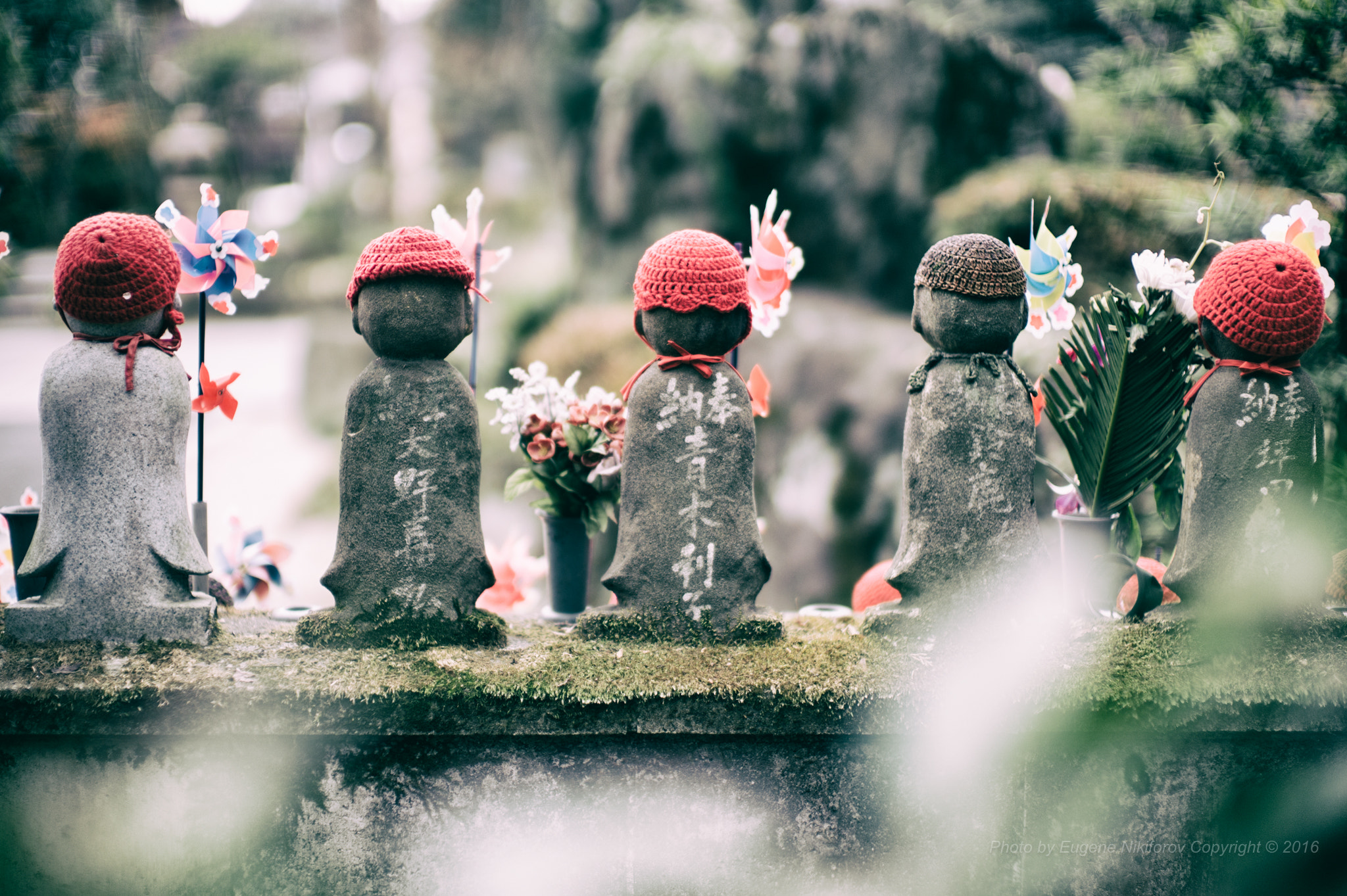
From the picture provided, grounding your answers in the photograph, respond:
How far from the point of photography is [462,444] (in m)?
2.15

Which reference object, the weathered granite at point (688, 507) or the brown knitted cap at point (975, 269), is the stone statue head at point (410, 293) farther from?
the brown knitted cap at point (975, 269)

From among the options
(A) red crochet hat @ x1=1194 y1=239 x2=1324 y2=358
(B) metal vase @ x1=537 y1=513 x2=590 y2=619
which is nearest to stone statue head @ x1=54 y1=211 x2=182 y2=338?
(B) metal vase @ x1=537 y1=513 x2=590 y2=619

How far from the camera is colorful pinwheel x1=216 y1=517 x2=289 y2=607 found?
294cm

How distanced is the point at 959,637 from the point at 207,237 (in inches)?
82.3

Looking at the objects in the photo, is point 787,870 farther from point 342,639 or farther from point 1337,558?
point 1337,558

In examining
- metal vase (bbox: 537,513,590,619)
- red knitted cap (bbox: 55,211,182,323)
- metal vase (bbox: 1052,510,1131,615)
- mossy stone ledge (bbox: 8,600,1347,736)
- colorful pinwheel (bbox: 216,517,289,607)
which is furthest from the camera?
colorful pinwheel (bbox: 216,517,289,607)

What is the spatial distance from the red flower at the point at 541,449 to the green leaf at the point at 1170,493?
1639 millimetres

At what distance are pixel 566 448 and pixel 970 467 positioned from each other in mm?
1070

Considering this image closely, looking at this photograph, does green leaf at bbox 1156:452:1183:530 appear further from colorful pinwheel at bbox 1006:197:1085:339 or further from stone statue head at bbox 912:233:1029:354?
stone statue head at bbox 912:233:1029:354

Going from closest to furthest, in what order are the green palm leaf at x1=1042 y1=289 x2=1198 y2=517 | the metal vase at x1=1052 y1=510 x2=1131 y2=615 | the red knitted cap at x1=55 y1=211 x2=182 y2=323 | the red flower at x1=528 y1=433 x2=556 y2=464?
the red knitted cap at x1=55 y1=211 x2=182 y2=323, the green palm leaf at x1=1042 y1=289 x2=1198 y2=517, the metal vase at x1=1052 y1=510 x2=1131 y2=615, the red flower at x1=528 y1=433 x2=556 y2=464

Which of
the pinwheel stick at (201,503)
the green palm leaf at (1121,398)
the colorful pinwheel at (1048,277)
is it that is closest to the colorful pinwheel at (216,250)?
the pinwheel stick at (201,503)

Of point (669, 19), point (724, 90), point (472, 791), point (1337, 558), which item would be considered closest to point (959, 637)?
point (472, 791)

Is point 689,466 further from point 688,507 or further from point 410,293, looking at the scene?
point 410,293

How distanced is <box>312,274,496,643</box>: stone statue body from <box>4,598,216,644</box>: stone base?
345 millimetres
